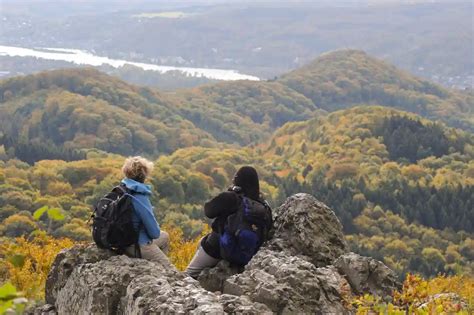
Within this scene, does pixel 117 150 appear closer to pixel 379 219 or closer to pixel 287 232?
pixel 379 219

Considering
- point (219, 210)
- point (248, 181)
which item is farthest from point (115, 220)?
point (248, 181)

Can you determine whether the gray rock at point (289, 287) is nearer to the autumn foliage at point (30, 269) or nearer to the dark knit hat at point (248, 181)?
the dark knit hat at point (248, 181)

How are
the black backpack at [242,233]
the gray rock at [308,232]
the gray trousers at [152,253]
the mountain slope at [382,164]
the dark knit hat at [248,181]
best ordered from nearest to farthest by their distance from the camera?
the gray trousers at [152,253]
the black backpack at [242,233]
the dark knit hat at [248,181]
the gray rock at [308,232]
the mountain slope at [382,164]

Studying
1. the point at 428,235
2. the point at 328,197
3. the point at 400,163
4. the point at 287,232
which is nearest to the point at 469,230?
the point at 428,235

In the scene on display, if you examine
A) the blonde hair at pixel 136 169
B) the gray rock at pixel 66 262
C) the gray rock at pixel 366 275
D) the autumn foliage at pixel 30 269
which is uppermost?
the blonde hair at pixel 136 169

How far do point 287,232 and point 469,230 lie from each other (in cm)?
8879

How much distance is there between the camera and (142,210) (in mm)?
11812

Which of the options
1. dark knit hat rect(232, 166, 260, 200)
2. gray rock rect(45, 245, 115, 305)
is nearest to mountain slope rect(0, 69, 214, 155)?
gray rock rect(45, 245, 115, 305)

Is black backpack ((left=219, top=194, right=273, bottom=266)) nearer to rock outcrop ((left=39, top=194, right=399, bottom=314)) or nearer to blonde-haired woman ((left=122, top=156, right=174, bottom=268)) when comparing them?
rock outcrop ((left=39, top=194, right=399, bottom=314))

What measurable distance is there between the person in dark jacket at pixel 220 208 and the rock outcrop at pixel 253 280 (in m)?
0.22

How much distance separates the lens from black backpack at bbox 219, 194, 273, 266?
1263 cm

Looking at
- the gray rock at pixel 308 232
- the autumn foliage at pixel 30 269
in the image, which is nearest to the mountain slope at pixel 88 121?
the autumn foliage at pixel 30 269

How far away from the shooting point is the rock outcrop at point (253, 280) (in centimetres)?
959

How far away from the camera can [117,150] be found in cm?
16550
